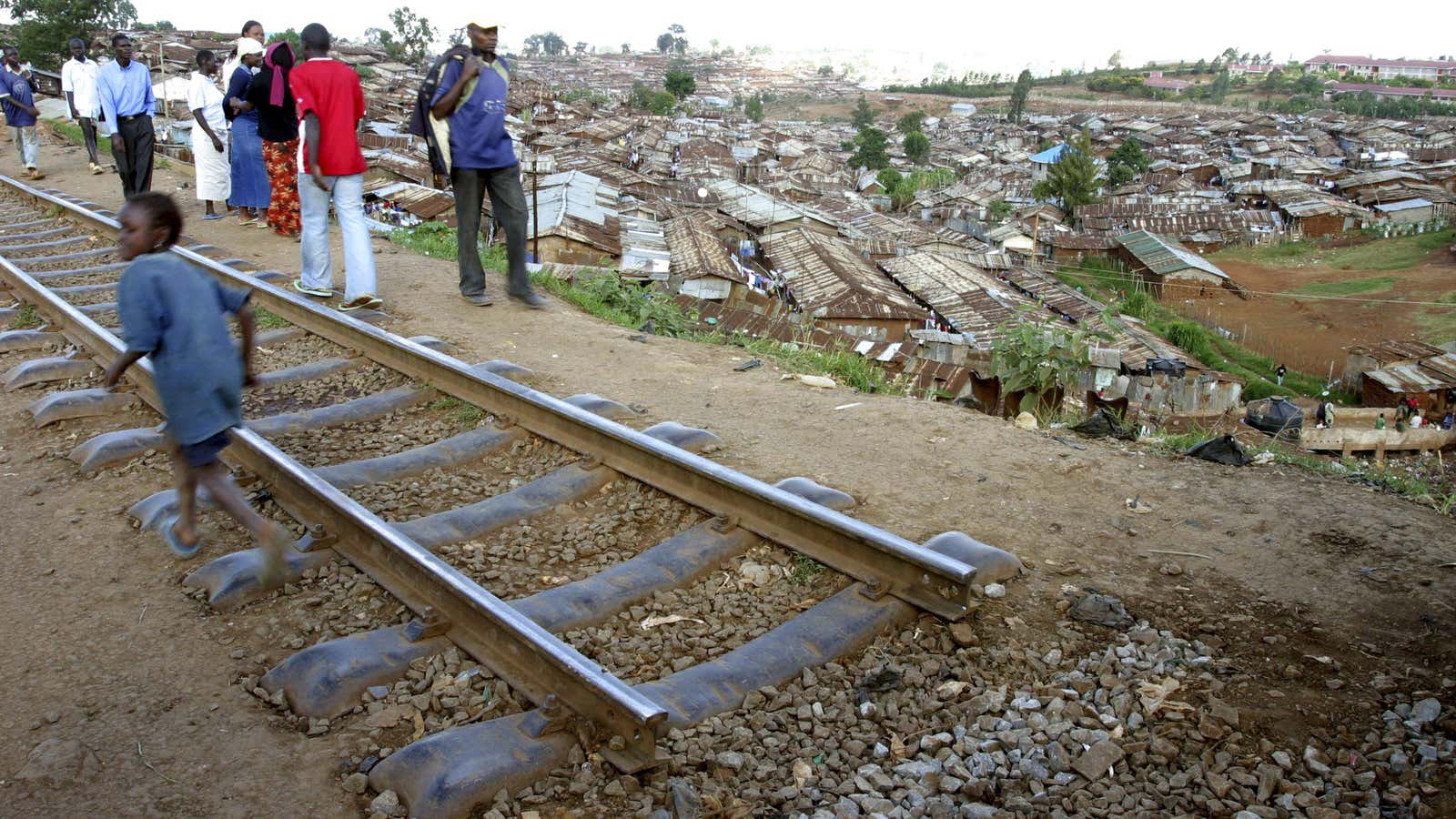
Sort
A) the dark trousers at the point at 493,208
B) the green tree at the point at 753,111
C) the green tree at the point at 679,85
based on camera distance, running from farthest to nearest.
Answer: the green tree at the point at 753,111 < the green tree at the point at 679,85 < the dark trousers at the point at 493,208

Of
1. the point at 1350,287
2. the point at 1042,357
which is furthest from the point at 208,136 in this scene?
the point at 1350,287

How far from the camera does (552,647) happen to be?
2598mm

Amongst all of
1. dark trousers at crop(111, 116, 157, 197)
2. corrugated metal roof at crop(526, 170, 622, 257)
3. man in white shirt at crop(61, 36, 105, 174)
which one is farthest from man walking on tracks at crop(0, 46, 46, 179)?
corrugated metal roof at crop(526, 170, 622, 257)

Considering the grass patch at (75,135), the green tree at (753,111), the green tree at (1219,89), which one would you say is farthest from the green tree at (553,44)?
the grass patch at (75,135)

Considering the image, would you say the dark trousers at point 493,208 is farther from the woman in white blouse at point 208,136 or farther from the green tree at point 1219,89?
→ the green tree at point 1219,89

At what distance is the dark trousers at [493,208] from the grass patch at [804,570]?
3837mm

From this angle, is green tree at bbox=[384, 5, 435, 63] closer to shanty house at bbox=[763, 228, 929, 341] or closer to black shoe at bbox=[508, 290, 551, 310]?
shanty house at bbox=[763, 228, 929, 341]

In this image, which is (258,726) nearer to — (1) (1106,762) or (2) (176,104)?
(1) (1106,762)

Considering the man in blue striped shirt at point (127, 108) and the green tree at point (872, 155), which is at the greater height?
the man in blue striped shirt at point (127, 108)

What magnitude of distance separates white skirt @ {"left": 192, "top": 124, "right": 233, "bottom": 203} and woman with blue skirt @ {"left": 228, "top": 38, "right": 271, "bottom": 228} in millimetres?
357

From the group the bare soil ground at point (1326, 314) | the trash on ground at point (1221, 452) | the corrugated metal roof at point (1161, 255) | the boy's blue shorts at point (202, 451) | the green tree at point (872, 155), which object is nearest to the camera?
the boy's blue shorts at point (202, 451)

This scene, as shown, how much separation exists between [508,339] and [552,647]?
383 centimetres

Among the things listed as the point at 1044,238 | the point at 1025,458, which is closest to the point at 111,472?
the point at 1025,458

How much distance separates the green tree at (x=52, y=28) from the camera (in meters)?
30.6
